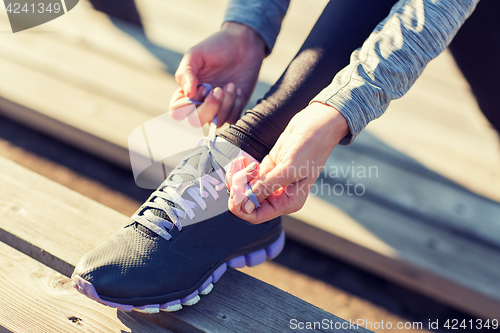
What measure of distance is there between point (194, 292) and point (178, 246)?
0.31 ft

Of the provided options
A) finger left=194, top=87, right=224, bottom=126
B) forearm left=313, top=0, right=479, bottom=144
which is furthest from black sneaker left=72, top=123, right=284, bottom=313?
forearm left=313, top=0, right=479, bottom=144

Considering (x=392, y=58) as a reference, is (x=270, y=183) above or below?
below

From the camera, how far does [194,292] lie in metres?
0.67

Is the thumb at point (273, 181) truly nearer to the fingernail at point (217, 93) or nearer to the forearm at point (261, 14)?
the fingernail at point (217, 93)

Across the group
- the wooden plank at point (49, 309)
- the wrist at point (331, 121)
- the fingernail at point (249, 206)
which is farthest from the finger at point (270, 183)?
the wooden plank at point (49, 309)

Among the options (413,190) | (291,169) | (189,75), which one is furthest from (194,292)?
(413,190)

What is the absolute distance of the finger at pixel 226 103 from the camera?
925 mm

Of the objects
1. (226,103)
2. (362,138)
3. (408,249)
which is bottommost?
(408,249)

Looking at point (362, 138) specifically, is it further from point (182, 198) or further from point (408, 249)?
point (182, 198)

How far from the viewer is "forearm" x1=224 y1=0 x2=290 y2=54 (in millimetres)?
968

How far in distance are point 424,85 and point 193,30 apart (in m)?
1.19

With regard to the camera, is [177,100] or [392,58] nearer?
[392,58]

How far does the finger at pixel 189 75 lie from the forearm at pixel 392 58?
348mm

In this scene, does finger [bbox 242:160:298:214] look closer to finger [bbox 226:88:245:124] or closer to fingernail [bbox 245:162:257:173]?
fingernail [bbox 245:162:257:173]
